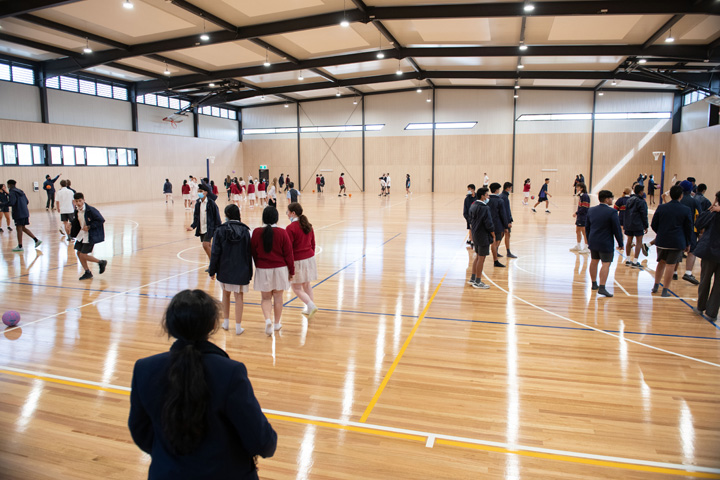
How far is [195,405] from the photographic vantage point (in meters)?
1.61

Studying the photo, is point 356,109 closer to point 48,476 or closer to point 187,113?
point 187,113

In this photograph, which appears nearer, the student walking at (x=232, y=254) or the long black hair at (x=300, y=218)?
the student walking at (x=232, y=254)

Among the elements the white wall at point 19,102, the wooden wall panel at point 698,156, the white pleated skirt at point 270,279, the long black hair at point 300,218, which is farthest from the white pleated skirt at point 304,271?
the white wall at point 19,102

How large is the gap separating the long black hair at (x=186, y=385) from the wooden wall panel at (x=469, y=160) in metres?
33.6

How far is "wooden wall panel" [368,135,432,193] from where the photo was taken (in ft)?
115

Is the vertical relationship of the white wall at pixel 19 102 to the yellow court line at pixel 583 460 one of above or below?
above

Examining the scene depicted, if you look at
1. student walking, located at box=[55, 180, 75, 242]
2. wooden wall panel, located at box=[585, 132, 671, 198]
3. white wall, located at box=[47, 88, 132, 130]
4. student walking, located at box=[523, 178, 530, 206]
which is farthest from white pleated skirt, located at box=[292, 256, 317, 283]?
wooden wall panel, located at box=[585, 132, 671, 198]

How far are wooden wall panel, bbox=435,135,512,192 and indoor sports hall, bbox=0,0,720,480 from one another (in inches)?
6.3

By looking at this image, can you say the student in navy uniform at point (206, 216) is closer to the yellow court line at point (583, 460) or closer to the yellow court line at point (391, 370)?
the yellow court line at point (391, 370)

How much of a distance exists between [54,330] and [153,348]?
1.72 meters

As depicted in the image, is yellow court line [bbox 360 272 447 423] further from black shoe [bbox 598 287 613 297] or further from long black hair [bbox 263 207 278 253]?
black shoe [bbox 598 287 613 297]

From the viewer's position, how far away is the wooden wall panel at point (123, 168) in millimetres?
22672

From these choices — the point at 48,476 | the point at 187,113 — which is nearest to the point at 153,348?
the point at 48,476

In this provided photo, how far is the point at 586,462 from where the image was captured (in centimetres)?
329
